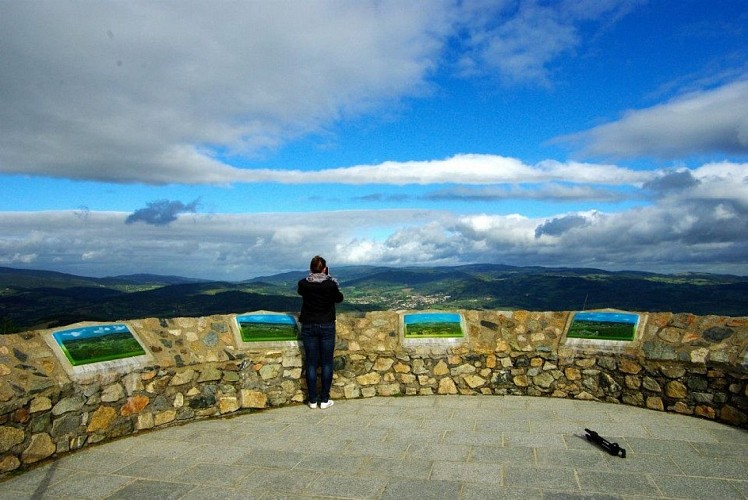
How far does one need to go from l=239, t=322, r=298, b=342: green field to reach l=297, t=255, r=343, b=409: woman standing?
81 centimetres

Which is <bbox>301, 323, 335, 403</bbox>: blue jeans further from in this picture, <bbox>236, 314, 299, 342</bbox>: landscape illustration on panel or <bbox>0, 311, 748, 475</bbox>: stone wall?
<bbox>236, 314, 299, 342</bbox>: landscape illustration on panel

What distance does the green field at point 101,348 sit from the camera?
Result: 7344 mm

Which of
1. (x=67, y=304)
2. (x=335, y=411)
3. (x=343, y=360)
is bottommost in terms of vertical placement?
(x=67, y=304)

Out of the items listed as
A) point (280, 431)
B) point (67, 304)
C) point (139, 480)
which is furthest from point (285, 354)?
point (67, 304)

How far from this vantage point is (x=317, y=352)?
925 centimetres

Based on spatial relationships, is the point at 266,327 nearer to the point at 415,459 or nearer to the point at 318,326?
the point at 318,326

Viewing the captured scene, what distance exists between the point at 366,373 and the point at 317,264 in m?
2.80

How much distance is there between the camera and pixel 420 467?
19.9ft

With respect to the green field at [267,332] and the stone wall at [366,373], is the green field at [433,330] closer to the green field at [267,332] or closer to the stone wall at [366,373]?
the stone wall at [366,373]

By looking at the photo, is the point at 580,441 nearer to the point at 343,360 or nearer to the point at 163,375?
the point at 343,360

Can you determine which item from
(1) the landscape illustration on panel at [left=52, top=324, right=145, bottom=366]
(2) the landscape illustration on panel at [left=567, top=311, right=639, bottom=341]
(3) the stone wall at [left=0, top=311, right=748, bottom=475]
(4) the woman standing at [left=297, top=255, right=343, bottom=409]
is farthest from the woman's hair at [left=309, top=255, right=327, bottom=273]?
(2) the landscape illustration on panel at [left=567, top=311, right=639, bottom=341]

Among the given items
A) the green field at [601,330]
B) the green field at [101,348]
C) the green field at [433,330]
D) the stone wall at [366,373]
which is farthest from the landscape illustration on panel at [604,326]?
the green field at [101,348]

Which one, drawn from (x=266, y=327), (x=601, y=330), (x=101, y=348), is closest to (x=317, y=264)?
(x=266, y=327)

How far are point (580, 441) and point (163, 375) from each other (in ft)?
23.8
